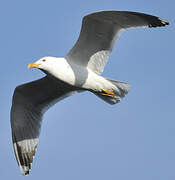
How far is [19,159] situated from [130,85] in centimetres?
336

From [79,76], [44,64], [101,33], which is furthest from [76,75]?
[101,33]

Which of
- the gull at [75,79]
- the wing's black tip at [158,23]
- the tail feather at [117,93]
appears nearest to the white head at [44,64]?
the gull at [75,79]

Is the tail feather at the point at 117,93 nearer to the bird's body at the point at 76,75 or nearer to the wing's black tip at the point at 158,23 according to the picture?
the bird's body at the point at 76,75

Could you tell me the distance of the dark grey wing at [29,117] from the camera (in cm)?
1184

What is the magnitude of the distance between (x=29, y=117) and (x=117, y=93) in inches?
93.1

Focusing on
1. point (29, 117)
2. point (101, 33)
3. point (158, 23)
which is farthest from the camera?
point (29, 117)

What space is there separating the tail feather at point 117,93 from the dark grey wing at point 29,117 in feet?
3.11

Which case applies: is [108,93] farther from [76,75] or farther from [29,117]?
[29,117]

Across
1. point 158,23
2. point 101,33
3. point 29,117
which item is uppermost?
point 158,23

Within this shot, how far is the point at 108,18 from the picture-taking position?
1033 cm

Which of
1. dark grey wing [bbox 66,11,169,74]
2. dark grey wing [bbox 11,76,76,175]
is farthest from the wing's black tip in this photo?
dark grey wing [bbox 11,76,76,175]

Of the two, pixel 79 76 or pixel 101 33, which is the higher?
pixel 101 33

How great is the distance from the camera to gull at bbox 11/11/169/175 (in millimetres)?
10320

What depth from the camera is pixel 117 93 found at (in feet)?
36.6
